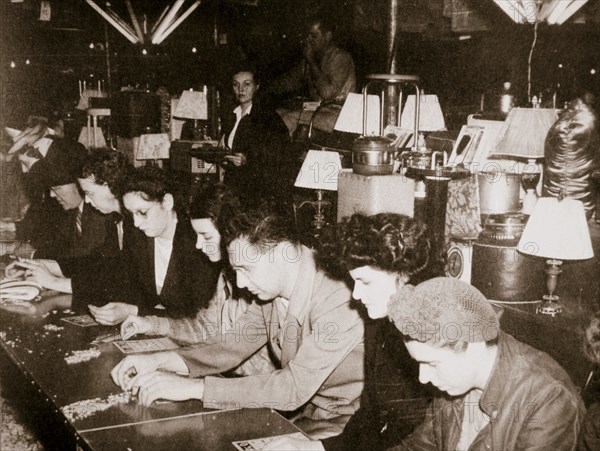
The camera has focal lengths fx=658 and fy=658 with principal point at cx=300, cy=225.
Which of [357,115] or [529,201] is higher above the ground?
[357,115]

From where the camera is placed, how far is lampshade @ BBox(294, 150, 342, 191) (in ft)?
14.8

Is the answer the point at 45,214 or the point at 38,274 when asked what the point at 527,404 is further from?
the point at 45,214

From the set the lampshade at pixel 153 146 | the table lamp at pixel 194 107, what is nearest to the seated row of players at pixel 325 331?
the lampshade at pixel 153 146

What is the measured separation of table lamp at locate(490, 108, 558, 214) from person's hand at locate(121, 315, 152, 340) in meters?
2.14

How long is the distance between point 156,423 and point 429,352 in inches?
39.4

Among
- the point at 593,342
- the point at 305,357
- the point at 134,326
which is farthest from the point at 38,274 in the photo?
the point at 593,342

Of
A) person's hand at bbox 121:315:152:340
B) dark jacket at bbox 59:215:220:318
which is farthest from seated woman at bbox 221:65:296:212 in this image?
person's hand at bbox 121:315:152:340

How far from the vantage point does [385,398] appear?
8.16 ft

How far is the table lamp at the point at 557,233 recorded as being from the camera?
3.08 m

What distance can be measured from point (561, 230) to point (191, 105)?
5894mm

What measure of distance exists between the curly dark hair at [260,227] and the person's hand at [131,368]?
0.58 metres

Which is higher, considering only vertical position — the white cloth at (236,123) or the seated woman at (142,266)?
the white cloth at (236,123)

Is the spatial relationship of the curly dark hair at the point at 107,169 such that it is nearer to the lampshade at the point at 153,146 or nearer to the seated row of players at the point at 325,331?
the seated row of players at the point at 325,331

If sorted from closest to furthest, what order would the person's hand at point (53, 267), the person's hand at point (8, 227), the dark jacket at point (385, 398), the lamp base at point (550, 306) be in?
the dark jacket at point (385, 398), the lamp base at point (550, 306), the person's hand at point (53, 267), the person's hand at point (8, 227)
